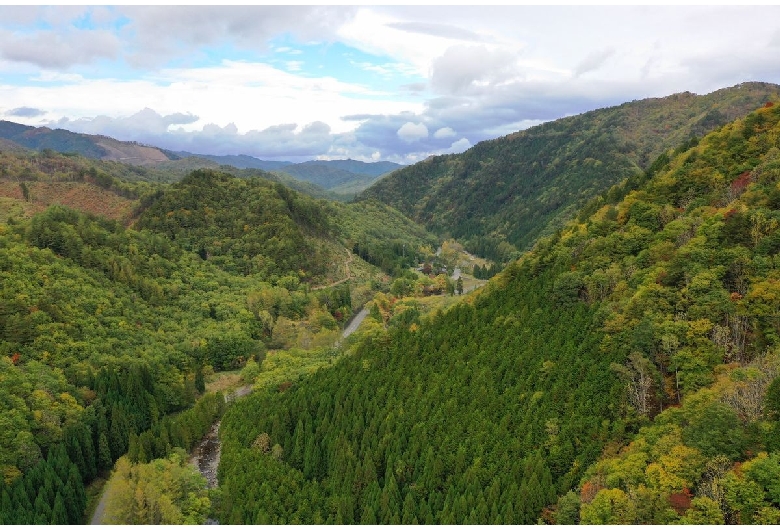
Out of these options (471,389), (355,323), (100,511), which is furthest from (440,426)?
(355,323)

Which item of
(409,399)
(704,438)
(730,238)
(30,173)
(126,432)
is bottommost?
(126,432)

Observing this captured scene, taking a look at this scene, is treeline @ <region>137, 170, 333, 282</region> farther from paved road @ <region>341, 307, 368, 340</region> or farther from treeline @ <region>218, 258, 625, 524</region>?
treeline @ <region>218, 258, 625, 524</region>

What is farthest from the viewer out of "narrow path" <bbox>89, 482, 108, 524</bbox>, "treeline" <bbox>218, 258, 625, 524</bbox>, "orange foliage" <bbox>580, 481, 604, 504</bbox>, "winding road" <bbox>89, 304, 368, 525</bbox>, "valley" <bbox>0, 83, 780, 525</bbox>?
"winding road" <bbox>89, 304, 368, 525</bbox>

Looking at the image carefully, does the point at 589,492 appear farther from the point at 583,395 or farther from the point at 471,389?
the point at 471,389

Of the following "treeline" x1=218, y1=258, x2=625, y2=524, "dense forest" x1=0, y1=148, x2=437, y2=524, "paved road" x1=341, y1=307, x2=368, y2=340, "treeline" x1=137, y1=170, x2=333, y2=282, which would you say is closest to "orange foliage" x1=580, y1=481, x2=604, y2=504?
"treeline" x1=218, y1=258, x2=625, y2=524

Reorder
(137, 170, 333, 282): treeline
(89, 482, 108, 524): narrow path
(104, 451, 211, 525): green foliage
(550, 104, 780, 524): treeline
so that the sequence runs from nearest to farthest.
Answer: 1. (550, 104, 780, 524): treeline
2. (104, 451, 211, 525): green foliage
3. (89, 482, 108, 524): narrow path
4. (137, 170, 333, 282): treeline

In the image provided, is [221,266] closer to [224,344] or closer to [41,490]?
[224,344]

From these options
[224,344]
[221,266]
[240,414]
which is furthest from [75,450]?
[221,266]

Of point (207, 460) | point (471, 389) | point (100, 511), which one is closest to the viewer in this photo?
point (471, 389)

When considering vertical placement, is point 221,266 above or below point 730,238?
below
